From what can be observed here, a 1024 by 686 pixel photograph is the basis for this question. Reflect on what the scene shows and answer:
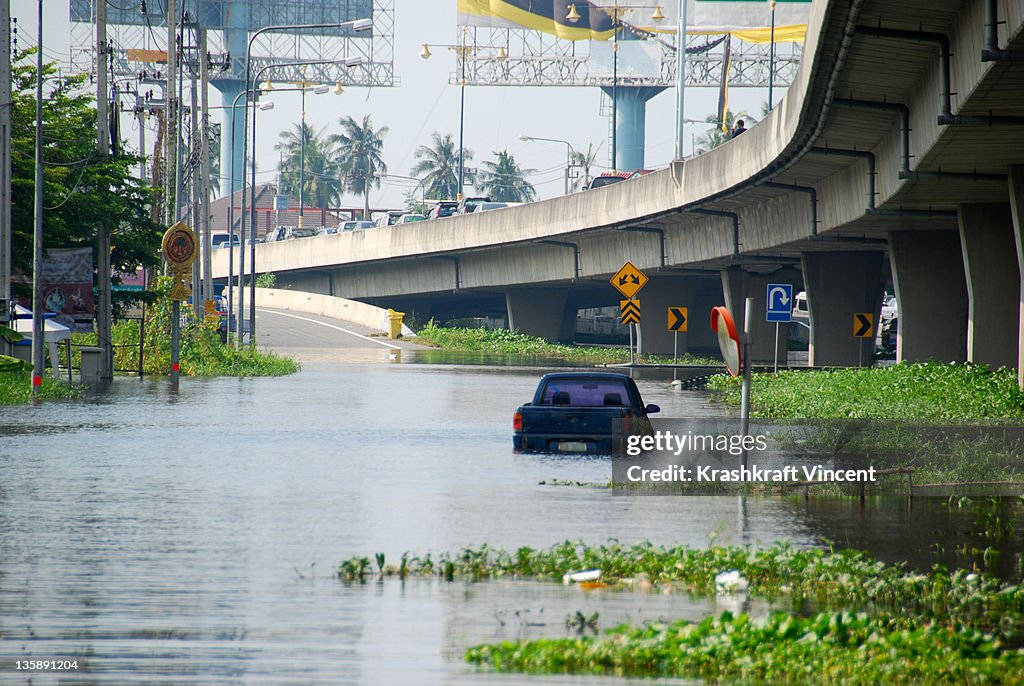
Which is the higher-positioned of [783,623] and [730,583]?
[783,623]

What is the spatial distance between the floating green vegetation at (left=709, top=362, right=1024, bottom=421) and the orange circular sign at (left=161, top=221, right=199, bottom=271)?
15.2m

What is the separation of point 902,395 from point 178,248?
20956mm

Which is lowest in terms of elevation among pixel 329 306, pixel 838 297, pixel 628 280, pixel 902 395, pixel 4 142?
pixel 902 395

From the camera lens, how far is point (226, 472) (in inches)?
754

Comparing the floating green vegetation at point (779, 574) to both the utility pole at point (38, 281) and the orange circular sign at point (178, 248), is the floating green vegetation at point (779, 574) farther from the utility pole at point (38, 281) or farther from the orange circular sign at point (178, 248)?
the orange circular sign at point (178, 248)

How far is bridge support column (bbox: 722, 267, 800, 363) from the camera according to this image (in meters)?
58.2

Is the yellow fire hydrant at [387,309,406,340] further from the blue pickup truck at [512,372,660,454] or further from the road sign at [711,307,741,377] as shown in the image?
the road sign at [711,307,741,377]

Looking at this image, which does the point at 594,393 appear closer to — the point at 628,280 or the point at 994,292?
the point at 994,292

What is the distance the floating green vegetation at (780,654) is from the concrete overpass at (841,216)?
9.84 metres

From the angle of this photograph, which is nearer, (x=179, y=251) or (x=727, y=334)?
(x=727, y=334)

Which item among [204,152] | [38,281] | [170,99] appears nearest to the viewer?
[38,281]

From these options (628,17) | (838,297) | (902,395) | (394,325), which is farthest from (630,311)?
(628,17)

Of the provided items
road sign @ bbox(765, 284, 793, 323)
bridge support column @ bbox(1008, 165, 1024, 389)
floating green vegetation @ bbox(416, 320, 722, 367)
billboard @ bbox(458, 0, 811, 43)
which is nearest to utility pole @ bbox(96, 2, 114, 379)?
road sign @ bbox(765, 284, 793, 323)

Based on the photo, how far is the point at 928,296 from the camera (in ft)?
128
